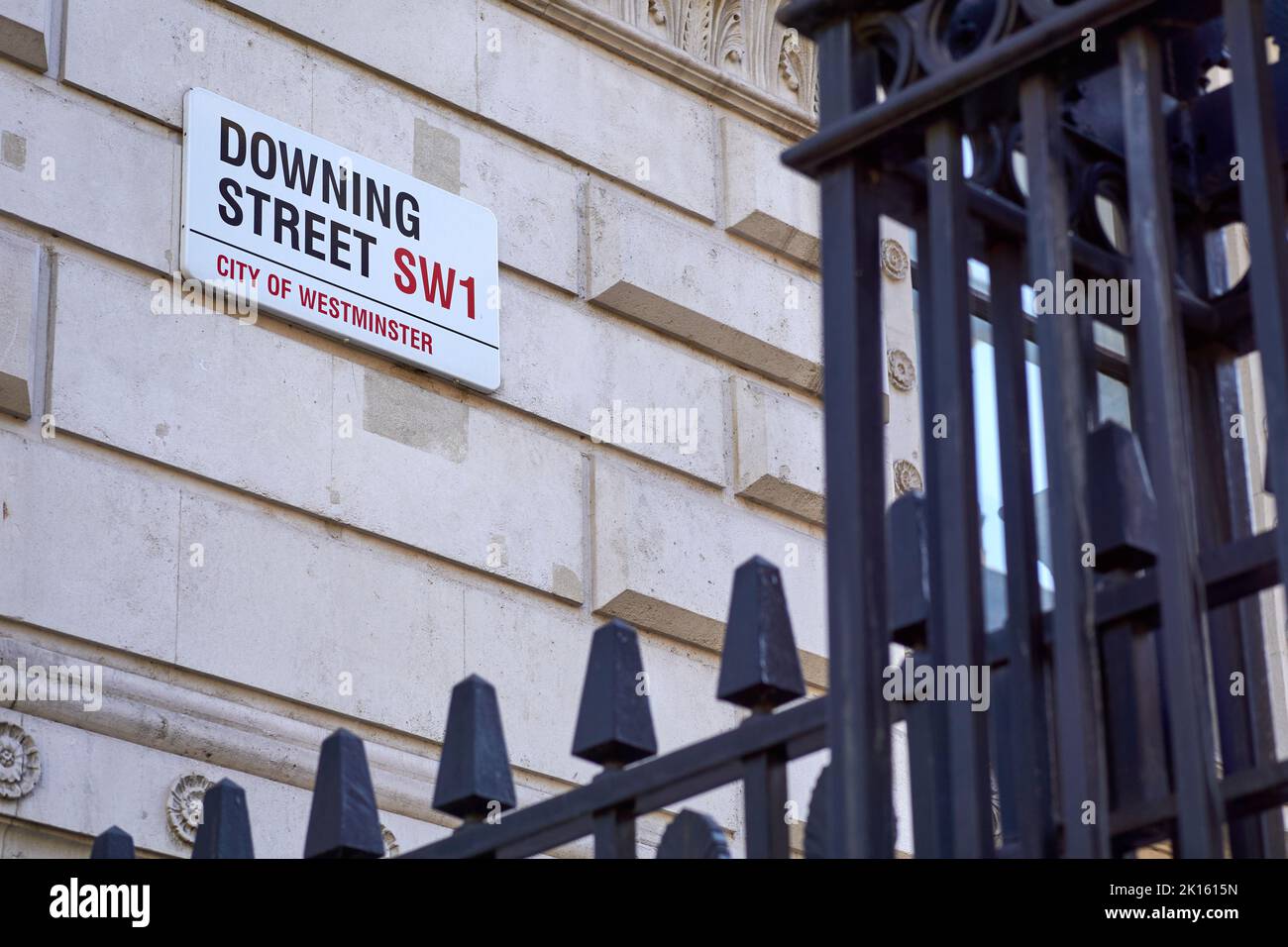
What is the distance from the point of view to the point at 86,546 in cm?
608

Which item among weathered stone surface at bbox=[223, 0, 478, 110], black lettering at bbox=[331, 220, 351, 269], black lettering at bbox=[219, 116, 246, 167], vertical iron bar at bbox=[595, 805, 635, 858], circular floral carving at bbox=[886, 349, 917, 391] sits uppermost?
weathered stone surface at bbox=[223, 0, 478, 110]

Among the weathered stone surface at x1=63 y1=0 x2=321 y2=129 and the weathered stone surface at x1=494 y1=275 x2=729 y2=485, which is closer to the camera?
the weathered stone surface at x1=63 y1=0 x2=321 y2=129

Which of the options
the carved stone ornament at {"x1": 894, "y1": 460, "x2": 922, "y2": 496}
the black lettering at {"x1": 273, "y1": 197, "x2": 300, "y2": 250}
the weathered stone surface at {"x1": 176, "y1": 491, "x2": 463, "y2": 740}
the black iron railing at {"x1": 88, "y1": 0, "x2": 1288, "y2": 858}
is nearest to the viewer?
the black iron railing at {"x1": 88, "y1": 0, "x2": 1288, "y2": 858}

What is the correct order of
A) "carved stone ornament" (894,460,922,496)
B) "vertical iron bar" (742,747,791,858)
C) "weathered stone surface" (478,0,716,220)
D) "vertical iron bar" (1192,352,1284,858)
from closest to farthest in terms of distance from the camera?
"vertical iron bar" (742,747,791,858), "vertical iron bar" (1192,352,1284,858), "weathered stone surface" (478,0,716,220), "carved stone ornament" (894,460,922,496)

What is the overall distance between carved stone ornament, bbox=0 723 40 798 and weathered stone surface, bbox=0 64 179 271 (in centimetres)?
141

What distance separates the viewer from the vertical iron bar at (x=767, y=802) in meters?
2.61

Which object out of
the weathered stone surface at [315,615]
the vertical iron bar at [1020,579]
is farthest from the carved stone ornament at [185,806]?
the vertical iron bar at [1020,579]

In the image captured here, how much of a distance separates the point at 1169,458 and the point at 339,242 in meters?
4.74

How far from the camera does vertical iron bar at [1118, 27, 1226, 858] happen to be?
89.5 inches

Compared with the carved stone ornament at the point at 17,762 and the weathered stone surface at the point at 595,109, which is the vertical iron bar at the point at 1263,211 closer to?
the carved stone ornament at the point at 17,762

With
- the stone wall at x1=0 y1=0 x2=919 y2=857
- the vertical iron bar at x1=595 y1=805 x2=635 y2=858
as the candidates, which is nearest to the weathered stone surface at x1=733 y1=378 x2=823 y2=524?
the stone wall at x1=0 y1=0 x2=919 y2=857

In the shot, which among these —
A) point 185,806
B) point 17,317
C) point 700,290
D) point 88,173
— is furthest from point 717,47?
point 185,806

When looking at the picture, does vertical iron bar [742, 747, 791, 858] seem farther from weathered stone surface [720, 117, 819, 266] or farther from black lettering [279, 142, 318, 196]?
weathered stone surface [720, 117, 819, 266]
